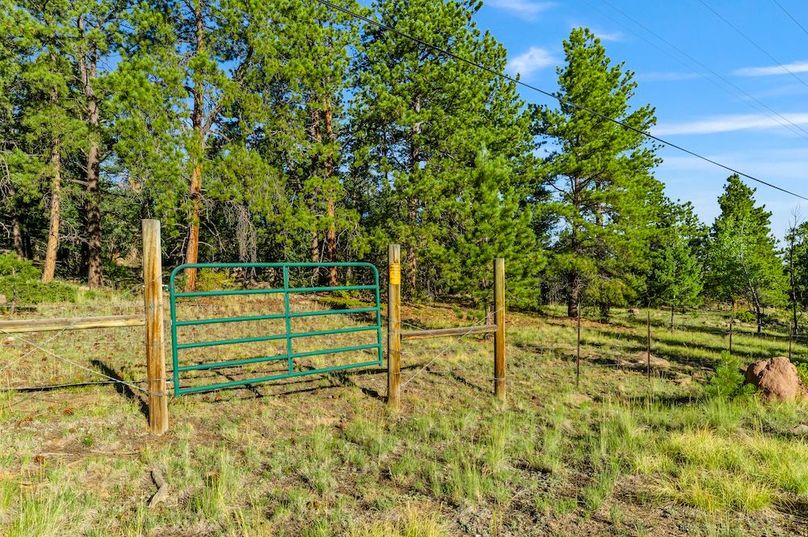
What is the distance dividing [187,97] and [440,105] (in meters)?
9.75

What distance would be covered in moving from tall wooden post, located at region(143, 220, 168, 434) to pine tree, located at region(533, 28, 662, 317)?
18.1 m

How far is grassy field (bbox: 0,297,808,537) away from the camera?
12.5 feet

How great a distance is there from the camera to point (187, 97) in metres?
16.7

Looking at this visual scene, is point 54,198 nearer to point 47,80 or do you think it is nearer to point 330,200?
point 47,80

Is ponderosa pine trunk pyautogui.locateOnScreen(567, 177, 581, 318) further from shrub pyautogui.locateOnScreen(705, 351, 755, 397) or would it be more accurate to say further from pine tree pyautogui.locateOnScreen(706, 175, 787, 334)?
shrub pyautogui.locateOnScreen(705, 351, 755, 397)

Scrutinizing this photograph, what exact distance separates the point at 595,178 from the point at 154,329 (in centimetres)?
→ 2022

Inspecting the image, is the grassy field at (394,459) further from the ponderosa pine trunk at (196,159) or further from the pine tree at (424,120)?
the pine tree at (424,120)

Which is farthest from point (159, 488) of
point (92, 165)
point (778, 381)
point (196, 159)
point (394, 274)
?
point (92, 165)

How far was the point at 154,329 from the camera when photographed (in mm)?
5539

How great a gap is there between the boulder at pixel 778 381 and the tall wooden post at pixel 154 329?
9128 mm

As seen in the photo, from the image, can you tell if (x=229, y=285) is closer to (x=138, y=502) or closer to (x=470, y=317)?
(x=470, y=317)

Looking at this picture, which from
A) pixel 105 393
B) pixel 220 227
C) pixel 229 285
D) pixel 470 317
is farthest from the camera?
pixel 220 227

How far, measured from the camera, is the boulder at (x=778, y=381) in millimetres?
7984

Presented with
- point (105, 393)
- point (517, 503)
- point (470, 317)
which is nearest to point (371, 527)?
point (517, 503)
